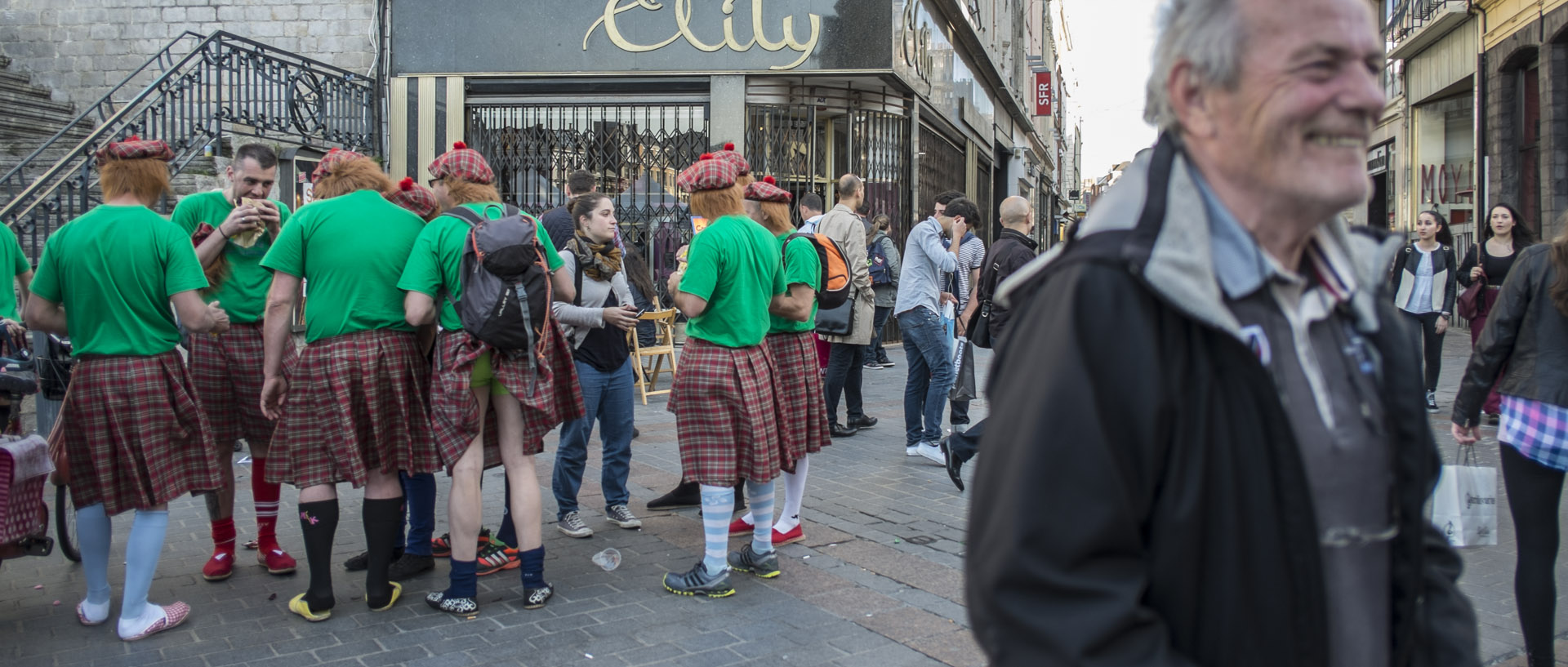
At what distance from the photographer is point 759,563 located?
4.95 metres

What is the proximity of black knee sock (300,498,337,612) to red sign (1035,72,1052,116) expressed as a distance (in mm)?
33331

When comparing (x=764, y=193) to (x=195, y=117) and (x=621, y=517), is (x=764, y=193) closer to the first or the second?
(x=621, y=517)

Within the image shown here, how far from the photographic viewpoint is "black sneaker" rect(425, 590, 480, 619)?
4430mm

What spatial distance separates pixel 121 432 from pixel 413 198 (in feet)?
4.54

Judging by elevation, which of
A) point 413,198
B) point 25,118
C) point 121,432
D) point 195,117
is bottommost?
point 121,432

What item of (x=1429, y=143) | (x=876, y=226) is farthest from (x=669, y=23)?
(x=1429, y=143)

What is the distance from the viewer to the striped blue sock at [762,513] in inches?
194

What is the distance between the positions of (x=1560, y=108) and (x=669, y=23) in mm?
11793

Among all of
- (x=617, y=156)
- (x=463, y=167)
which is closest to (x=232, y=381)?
(x=463, y=167)

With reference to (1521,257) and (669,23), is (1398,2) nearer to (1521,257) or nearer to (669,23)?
(669,23)

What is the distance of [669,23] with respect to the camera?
45.5 ft

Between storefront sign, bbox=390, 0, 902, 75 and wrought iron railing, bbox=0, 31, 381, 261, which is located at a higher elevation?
storefront sign, bbox=390, 0, 902, 75

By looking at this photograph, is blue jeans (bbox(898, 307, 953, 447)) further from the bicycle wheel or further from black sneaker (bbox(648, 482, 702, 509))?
the bicycle wheel

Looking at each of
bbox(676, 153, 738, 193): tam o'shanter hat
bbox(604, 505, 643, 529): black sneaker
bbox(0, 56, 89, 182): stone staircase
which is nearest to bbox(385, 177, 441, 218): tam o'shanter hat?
bbox(676, 153, 738, 193): tam o'shanter hat
